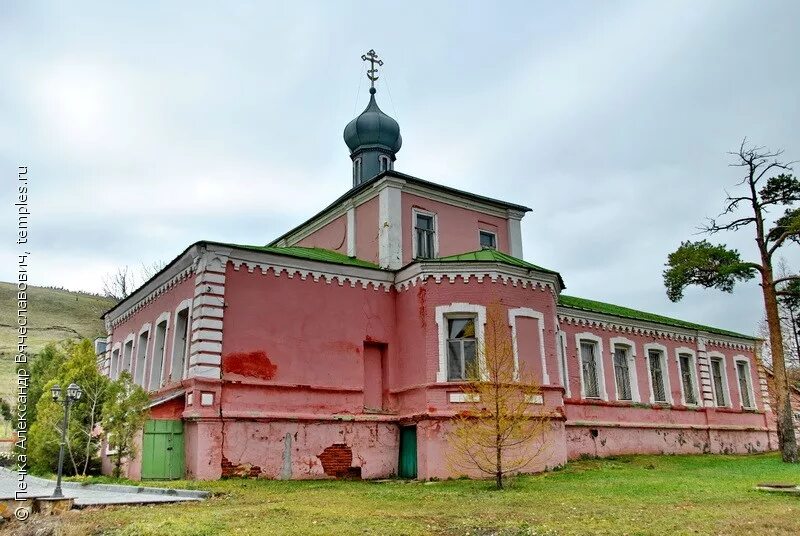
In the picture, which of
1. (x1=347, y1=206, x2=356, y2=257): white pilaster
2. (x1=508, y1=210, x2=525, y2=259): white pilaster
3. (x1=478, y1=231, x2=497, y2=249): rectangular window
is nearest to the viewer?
(x1=347, y1=206, x2=356, y2=257): white pilaster

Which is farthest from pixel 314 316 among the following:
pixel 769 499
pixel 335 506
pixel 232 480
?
pixel 769 499

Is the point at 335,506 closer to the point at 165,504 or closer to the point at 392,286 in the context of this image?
the point at 165,504

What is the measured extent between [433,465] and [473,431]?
7.41 feet

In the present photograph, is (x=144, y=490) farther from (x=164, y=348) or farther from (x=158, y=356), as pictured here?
(x=158, y=356)

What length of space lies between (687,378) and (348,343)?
16.3 m

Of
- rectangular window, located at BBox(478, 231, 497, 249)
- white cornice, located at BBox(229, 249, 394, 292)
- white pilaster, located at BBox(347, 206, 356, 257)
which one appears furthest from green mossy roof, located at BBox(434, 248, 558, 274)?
white pilaster, located at BBox(347, 206, 356, 257)

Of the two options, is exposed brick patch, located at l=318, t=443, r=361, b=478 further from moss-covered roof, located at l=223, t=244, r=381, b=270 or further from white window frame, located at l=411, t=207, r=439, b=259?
white window frame, located at l=411, t=207, r=439, b=259

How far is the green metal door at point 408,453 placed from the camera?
1822cm

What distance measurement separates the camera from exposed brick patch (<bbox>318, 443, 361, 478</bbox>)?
17.5m

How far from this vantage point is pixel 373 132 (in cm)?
2669

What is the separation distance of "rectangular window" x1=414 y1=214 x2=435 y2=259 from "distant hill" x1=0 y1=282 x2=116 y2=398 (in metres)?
37.6

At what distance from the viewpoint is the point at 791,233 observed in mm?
20797

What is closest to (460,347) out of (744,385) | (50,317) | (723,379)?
(723,379)

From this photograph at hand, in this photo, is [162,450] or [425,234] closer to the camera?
[162,450]
